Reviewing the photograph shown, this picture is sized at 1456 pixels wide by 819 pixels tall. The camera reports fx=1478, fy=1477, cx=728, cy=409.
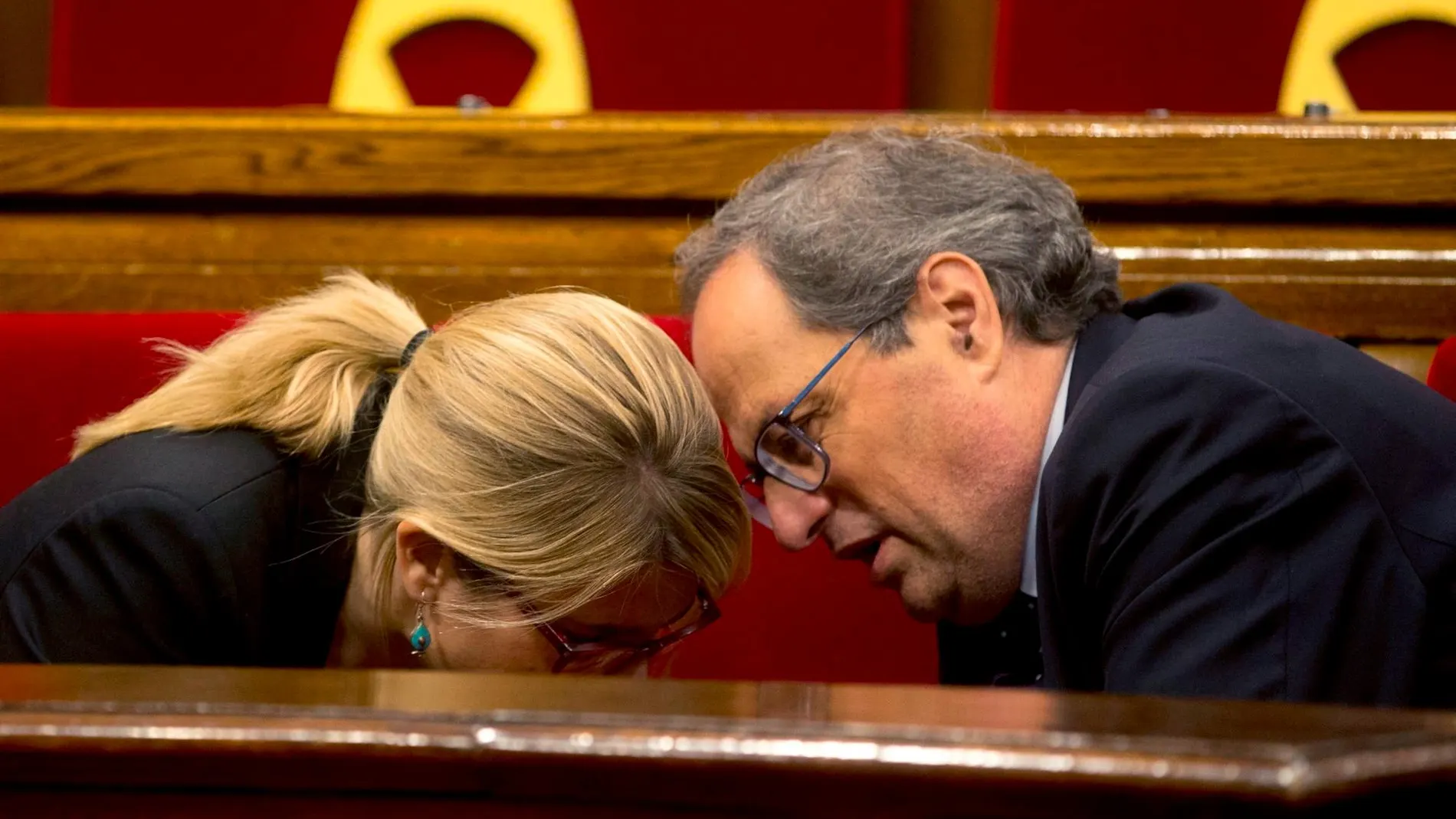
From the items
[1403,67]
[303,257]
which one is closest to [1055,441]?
[303,257]

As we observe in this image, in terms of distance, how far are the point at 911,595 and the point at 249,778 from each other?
1.87 ft

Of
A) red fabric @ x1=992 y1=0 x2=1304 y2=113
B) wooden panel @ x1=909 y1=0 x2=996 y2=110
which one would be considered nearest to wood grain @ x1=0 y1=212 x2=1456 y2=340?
red fabric @ x1=992 y1=0 x2=1304 y2=113

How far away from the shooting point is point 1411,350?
1007 millimetres

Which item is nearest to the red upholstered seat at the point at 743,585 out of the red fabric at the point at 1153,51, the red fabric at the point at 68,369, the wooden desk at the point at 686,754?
the red fabric at the point at 68,369

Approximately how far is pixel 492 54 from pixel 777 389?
66 cm

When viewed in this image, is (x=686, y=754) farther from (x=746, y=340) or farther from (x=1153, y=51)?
(x=1153, y=51)

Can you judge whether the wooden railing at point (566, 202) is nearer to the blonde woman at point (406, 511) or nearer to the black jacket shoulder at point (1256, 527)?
the blonde woman at point (406, 511)

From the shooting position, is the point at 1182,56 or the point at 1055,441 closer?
the point at 1055,441

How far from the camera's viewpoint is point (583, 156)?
104 cm

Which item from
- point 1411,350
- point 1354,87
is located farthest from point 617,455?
point 1354,87

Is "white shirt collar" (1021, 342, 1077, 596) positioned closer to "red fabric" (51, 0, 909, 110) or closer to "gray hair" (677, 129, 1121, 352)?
"gray hair" (677, 129, 1121, 352)

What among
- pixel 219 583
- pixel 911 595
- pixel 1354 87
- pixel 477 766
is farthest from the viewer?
pixel 1354 87

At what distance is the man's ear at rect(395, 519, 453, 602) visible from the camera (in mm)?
785

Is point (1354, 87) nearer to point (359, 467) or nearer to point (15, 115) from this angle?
point (359, 467)
